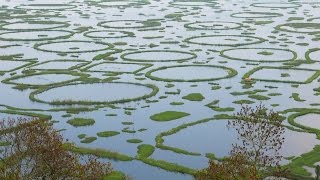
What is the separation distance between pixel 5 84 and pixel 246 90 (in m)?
30.5

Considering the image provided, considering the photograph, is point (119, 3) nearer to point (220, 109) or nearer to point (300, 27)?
point (300, 27)

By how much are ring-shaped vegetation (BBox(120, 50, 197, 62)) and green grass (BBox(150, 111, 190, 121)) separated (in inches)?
934

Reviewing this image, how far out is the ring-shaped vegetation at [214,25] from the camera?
344 feet

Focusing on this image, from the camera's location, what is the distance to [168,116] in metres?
53.2

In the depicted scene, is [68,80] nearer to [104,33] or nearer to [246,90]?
[246,90]

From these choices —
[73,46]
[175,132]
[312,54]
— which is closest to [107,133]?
[175,132]

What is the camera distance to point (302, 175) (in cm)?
3841

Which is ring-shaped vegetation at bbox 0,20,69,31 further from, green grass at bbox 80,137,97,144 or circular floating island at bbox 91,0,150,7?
green grass at bbox 80,137,97,144

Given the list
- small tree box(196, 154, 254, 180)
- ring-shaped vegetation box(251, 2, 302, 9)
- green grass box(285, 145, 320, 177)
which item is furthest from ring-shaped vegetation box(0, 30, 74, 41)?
small tree box(196, 154, 254, 180)

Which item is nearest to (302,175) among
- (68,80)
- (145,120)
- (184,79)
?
(145,120)

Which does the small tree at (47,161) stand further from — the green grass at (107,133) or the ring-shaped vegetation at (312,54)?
the ring-shaped vegetation at (312,54)

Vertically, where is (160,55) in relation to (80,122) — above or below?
below

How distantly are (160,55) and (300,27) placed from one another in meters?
37.0

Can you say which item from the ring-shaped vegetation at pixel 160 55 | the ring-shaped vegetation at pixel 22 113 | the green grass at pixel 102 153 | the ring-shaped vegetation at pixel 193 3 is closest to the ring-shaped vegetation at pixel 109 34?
the ring-shaped vegetation at pixel 160 55
